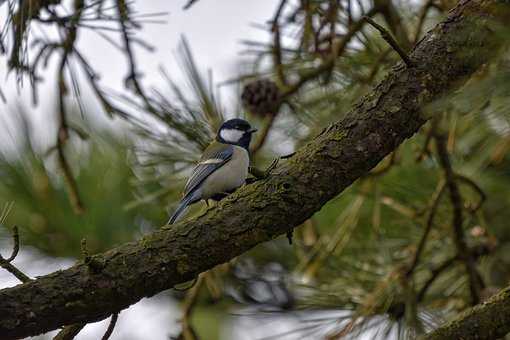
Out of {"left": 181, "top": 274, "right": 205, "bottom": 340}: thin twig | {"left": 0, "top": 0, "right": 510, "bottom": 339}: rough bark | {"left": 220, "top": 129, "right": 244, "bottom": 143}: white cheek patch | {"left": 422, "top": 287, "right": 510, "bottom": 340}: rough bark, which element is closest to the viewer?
{"left": 0, "top": 0, "right": 510, "bottom": 339}: rough bark

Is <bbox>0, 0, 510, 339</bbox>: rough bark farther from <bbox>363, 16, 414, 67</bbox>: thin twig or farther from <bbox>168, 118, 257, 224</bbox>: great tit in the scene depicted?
<bbox>168, 118, 257, 224</bbox>: great tit

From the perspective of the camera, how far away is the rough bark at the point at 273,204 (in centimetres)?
149

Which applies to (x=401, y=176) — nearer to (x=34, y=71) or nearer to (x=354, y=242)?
(x=354, y=242)

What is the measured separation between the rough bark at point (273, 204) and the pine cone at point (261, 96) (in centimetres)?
98

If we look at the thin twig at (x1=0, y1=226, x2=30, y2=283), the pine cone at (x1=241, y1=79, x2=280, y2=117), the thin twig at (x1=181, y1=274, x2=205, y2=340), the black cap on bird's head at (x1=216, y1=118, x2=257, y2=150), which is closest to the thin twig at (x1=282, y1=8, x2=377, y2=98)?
the pine cone at (x1=241, y1=79, x2=280, y2=117)

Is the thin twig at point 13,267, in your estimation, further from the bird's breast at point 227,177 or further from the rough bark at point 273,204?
the bird's breast at point 227,177

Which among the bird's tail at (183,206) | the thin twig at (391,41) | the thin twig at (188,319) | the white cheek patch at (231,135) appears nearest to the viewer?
the thin twig at (391,41)

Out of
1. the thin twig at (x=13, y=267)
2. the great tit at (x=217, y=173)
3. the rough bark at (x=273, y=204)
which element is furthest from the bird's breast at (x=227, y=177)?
the thin twig at (x=13, y=267)

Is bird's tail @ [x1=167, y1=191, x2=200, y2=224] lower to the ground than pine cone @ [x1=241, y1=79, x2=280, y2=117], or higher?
lower

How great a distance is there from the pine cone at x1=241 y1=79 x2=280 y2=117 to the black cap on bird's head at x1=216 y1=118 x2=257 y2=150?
0.19 ft

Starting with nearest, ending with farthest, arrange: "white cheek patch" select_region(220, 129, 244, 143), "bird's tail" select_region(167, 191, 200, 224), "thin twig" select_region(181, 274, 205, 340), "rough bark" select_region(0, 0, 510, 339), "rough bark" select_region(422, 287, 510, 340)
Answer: "rough bark" select_region(0, 0, 510, 339), "rough bark" select_region(422, 287, 510, 340), "thin twig" select_region(181, 274, 205, 340), "bird's tail" select_region(167, 191, 200, 224), "white cheek patch" select_region(220, 129, 244, 143)

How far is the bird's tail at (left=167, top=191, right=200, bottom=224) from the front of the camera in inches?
97.9

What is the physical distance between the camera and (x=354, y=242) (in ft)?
11.4

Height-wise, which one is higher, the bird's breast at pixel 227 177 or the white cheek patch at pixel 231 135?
the white cheek patch at pixel 231 135
